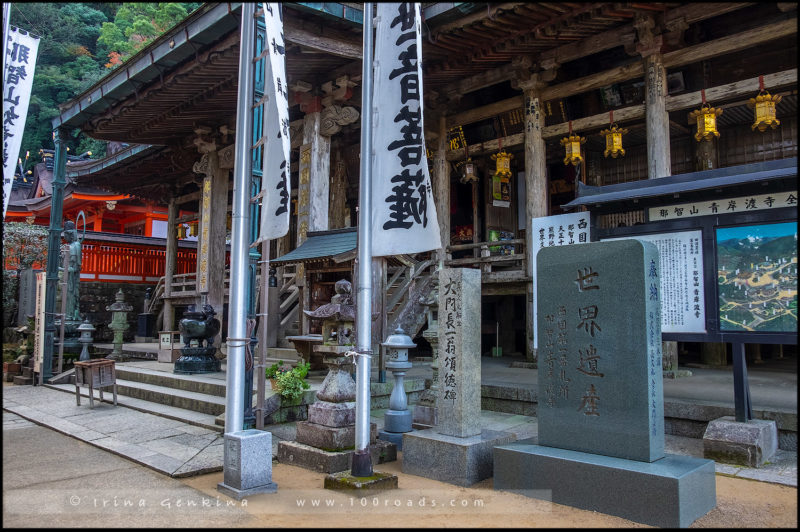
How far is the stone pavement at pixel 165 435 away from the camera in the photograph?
5.42 meters

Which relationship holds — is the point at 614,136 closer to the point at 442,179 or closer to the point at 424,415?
the point at 442,179

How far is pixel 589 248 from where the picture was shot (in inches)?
200

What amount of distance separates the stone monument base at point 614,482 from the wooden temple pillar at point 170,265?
15203 mm

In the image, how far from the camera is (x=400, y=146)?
4914 millimetres

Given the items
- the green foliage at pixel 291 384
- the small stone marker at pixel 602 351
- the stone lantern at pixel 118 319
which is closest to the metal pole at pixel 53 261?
the stone lantern at pixel 118 319

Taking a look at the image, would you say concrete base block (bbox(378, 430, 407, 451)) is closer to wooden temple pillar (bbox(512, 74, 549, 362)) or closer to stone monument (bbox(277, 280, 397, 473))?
stone monument (bbox(277, 280, 397, 473))

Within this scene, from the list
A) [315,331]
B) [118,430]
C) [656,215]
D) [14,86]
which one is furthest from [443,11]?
[118,430]

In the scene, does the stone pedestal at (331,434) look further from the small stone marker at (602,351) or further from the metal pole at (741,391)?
the metal pole at (741,391)

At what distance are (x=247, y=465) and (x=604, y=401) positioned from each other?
10.4 feet

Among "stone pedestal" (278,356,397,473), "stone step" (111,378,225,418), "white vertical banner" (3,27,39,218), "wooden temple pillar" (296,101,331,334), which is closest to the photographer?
"stone pedestal" (278,356,397,473)

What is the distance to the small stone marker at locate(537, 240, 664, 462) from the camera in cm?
461

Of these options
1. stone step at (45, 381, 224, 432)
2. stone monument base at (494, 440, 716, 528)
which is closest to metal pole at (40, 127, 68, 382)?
stone step at (45, 381, 224, 432)

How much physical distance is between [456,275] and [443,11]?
17.8 ft

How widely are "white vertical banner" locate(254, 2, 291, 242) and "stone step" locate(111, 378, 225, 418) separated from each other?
3.78m
